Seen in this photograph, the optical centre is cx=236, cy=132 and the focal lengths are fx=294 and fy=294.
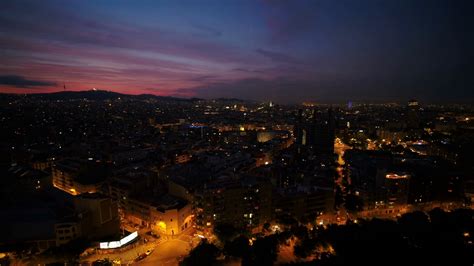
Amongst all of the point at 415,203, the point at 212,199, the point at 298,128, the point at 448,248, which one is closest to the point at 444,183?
the point at 415,203

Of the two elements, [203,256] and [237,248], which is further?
[237,248]

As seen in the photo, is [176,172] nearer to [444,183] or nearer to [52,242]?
[52,242]

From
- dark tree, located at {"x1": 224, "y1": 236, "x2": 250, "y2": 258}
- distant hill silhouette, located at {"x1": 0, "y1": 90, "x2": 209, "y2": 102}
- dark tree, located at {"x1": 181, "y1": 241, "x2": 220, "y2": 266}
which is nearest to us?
dark tree, located at {"x1": 181, "y1": 241, "x2": 220, "y2": 266}

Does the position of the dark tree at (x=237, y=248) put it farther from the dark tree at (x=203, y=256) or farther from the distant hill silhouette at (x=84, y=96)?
the distant hill silhouette at (x=84, y=96)

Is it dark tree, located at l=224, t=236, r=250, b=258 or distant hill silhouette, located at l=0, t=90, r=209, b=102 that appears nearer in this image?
dark tree, located at l=224, t=236, r=250, b=258

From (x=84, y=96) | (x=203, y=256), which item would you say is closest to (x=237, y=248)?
(x=203, y=256)

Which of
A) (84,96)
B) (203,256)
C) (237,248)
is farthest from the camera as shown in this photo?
(84,96)

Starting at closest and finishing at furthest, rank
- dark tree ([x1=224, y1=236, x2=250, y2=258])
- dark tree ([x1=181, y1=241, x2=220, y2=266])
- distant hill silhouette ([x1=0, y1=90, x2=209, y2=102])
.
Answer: dark tree ([x1=181, y1=241, x2=220, y2=266]) < dark tree ([x1=224, y1=236, x2=250, y2=258]) < distant hill silhouette ([x1=0, y1=90, x2=209, y2=102])

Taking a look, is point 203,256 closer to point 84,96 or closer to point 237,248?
point 237,248

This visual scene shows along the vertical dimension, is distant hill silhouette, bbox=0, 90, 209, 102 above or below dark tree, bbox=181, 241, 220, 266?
above

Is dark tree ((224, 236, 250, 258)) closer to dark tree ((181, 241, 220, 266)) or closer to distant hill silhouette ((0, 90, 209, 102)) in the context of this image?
dark tree ((181, 241, 220, 266))

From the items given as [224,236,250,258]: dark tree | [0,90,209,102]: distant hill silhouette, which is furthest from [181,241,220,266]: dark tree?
[0,90,209,102]: distant hill silhouette
